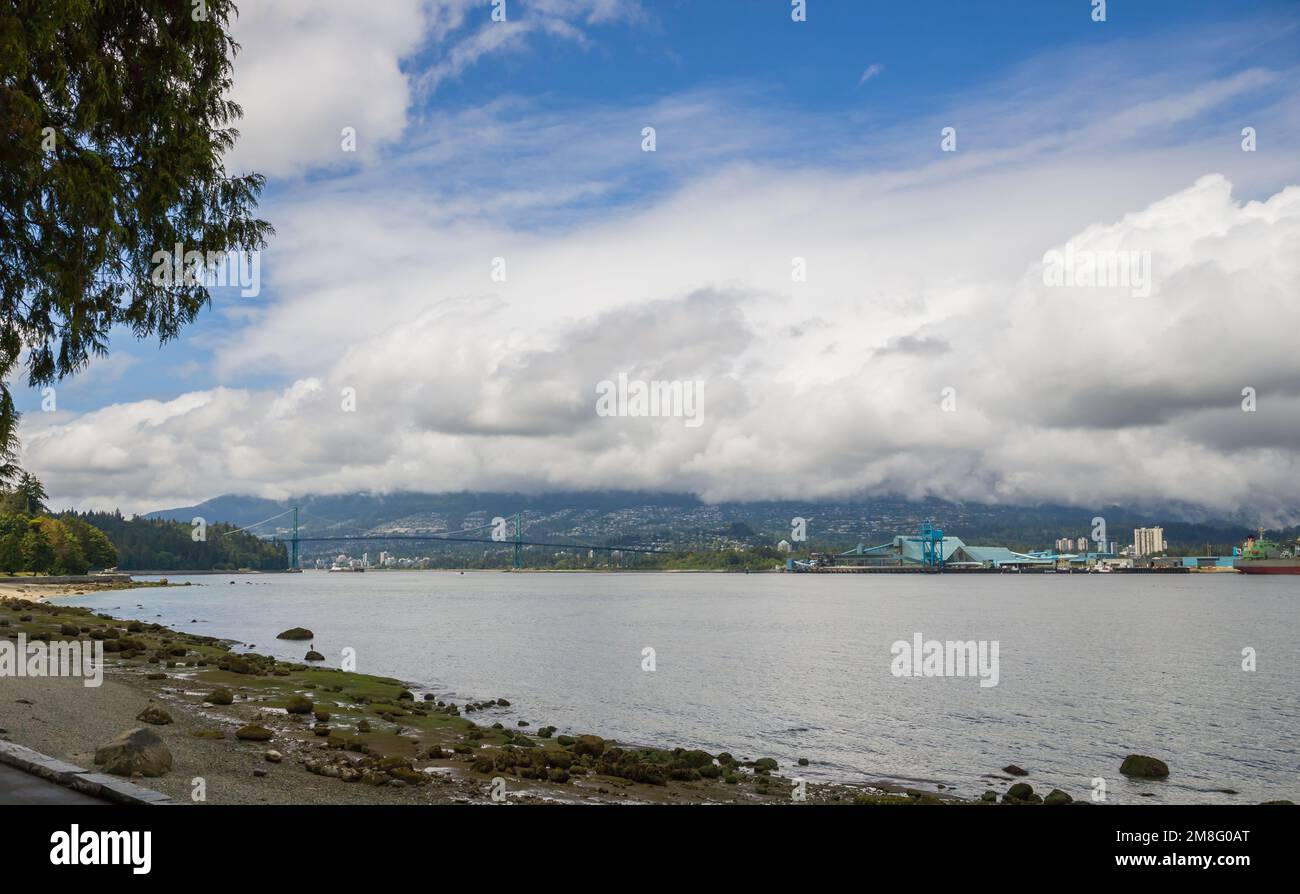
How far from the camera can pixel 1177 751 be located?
96.6 feet

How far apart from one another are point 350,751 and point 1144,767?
72.2 feet

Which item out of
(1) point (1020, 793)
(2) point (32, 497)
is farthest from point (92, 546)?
(1) point (1020, 793)

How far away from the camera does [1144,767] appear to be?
1015 inches

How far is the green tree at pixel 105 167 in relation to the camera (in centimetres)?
1099

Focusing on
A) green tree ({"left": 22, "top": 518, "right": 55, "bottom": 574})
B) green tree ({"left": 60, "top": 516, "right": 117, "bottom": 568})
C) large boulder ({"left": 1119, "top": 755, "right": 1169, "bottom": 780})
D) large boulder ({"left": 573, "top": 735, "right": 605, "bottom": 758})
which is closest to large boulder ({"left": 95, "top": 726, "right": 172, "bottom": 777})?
large boulder ({"left": 573, "top": 735, "right": 605, "bottom": 758})

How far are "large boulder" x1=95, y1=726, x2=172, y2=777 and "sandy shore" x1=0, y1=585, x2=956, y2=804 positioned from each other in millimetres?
340

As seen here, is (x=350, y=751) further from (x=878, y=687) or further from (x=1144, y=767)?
(x=878, y=687)

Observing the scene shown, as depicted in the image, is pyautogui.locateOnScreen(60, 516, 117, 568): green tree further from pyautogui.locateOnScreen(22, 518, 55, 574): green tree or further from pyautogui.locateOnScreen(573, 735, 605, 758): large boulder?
pyautogui.locateOnScreen(573, 735, 605, 758): large boulder

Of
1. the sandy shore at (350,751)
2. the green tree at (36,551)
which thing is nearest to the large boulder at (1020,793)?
the sandy shore at (350,751)

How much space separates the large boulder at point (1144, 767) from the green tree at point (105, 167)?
2651 cm

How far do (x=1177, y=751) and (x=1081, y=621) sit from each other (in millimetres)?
71145

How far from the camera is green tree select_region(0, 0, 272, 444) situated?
36.1 ft
